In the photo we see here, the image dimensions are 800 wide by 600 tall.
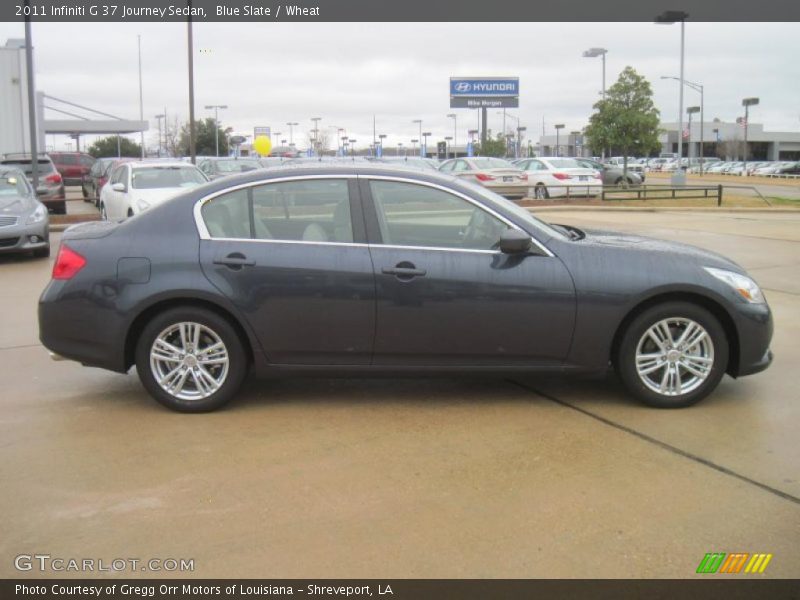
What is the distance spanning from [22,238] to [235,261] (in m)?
8.79

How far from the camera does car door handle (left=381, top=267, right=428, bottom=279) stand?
205 inches

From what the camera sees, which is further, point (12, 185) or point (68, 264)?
point (12, 185)

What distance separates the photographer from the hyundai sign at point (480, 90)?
56312mm

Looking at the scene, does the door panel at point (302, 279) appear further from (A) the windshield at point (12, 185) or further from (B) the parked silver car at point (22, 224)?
(A) the windshield at point (12, 185)

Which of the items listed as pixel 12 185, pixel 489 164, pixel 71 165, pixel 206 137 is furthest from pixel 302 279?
pixel 206 137

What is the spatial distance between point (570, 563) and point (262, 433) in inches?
87.8

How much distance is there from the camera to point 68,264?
5.40 m

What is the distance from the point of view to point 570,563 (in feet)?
11.1

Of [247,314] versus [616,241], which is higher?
[616,241]

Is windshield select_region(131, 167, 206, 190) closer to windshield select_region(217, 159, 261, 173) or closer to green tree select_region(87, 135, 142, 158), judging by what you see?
windshield select_region(217, 159, 261, 173)

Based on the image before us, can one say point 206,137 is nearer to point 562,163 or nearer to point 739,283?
point 562,163
